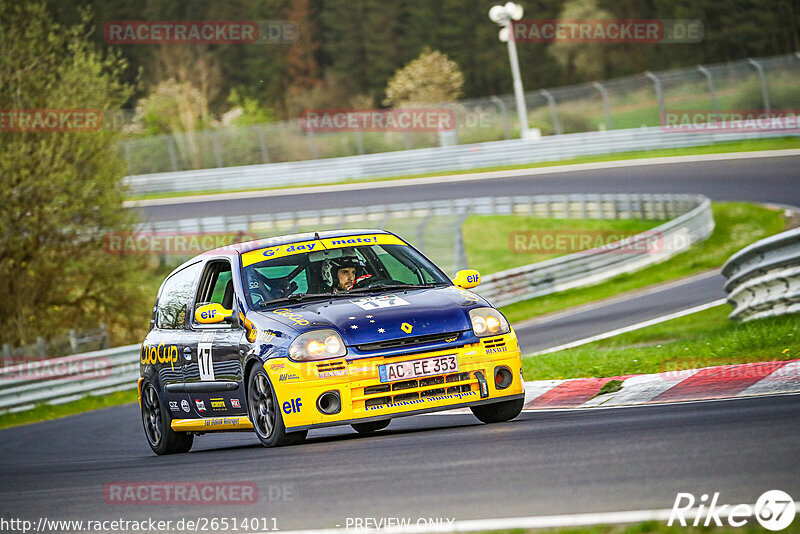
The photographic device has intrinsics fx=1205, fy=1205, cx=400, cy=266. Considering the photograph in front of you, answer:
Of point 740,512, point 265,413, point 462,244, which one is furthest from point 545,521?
point 462,244

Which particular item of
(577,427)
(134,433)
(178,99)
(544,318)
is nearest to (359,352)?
(577,427)

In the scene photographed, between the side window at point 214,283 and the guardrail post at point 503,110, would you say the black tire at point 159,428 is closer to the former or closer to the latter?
the side window at point 214,283

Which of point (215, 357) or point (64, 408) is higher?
point (215, 357)

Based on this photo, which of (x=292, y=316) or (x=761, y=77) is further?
(x=761, y=77)

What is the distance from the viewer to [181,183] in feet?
160

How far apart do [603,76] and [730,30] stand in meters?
11.5

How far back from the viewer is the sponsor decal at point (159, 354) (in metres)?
9.98

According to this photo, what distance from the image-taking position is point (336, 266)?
30.8 feet

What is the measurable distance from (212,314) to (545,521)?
4.77 m

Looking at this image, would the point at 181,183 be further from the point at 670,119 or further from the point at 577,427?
the point at 577,427

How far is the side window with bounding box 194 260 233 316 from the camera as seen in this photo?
9620 millimetres

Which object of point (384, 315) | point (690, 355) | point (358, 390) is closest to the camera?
point (358, 390)

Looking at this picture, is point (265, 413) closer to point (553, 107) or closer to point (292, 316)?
point (292, 316)

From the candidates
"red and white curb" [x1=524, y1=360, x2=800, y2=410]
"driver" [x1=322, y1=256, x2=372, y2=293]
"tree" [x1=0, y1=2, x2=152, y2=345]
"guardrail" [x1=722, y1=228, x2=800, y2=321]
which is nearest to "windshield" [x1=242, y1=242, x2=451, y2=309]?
"driver" [x1=322, y1=256, x2=372, y2=293]
